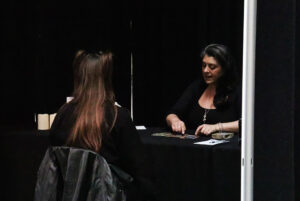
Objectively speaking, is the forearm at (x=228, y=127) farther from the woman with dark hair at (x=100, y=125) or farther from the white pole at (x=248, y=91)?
the white pole at (x=248, y=91)

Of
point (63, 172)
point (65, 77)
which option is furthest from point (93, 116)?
Answer: point (65, 77)

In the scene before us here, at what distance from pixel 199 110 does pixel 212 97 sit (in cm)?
13

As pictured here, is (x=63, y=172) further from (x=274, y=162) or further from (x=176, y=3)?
(x=176, y=3)

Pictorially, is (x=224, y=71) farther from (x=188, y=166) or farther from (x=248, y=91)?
(x=248, y=91)

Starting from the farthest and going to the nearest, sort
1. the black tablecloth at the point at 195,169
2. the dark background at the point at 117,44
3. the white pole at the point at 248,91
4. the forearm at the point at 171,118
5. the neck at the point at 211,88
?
1. the dark background at the point at 117,44
2. the neck at the point at 211,88
3. the forearm at the point at 171,118
4. the black tablecloth at the point at 195,169
5. the white pole at the point at 248,91

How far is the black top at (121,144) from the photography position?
2156 millimetres

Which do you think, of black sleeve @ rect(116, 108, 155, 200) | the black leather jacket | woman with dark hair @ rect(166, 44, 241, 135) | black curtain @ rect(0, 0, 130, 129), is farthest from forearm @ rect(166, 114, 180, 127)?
black curtain @ rect(0, 0, 130, 129)

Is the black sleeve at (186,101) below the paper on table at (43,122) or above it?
above

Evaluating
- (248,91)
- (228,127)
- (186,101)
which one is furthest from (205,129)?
(248,91)

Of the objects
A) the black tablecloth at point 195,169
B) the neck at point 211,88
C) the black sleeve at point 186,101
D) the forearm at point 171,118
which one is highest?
the neck at point 211,88

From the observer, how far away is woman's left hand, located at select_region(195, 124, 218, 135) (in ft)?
10.2

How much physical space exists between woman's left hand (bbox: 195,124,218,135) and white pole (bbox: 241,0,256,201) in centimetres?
131

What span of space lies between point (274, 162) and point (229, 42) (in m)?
2.47

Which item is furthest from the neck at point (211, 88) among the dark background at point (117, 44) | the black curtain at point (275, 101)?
the black curtain at point (275, 101)
